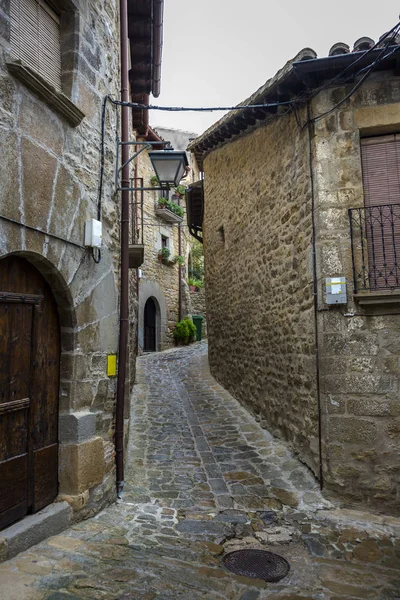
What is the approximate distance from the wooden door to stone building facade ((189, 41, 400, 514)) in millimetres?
2771

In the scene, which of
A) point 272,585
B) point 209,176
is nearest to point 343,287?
point 272,585

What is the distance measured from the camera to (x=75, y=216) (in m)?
3.89

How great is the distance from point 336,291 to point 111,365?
245 cm

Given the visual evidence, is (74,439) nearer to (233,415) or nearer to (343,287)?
(343,287)

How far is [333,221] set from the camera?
4898 mm

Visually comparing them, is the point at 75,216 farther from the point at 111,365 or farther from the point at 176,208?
the point at 176,208

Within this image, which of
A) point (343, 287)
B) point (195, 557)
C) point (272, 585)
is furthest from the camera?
point (343, 287)

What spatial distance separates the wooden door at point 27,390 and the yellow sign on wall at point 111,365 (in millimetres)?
621

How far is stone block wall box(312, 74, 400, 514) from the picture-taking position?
4.52 m

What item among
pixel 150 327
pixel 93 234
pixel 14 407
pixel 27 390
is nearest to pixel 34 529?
pixel 14 407

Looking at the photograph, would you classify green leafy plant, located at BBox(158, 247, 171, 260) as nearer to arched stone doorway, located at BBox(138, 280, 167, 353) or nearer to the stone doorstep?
arched stone doorway, located at BBox(138, 280, 167, 353)

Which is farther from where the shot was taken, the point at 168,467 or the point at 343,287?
the point at 168,467

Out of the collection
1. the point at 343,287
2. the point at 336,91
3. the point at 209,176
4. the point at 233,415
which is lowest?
the point at 233,415

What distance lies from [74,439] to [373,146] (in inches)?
173
